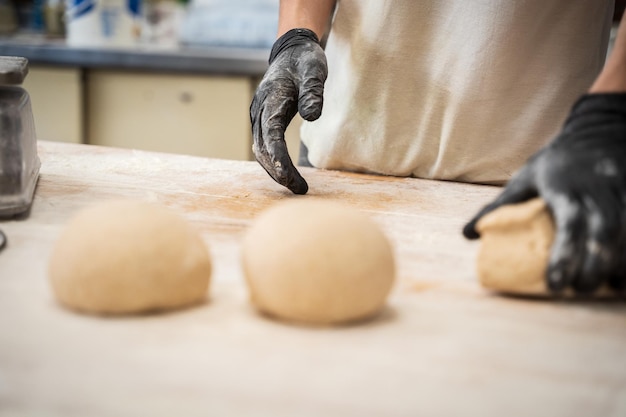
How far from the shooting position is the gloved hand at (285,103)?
1437mm

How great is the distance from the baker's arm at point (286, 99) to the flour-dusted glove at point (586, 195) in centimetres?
50

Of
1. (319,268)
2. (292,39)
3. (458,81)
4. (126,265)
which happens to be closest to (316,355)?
(319,268)

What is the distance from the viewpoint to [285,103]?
4.84 feet

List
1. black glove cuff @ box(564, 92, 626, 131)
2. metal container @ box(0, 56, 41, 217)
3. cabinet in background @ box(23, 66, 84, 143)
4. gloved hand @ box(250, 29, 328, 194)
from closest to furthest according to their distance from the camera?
black glove cuff @ box(564, 92, 626, 131) → metal container @ box(0, 56, 41, 217) → gloved hand @ box(250, 29, 328, 194) → cabinet in background @ box(23, 66, 84, 143)

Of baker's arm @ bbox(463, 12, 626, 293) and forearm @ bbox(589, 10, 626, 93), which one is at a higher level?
forearm @ bbox(589, 10, 626, 93)

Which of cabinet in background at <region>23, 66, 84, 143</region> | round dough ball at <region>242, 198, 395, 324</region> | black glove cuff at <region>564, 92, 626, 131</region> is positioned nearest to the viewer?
round dough ball at <region>242, 198, 395, 324</region>

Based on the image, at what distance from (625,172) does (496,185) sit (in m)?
0.85

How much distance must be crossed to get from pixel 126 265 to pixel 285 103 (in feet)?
2.33

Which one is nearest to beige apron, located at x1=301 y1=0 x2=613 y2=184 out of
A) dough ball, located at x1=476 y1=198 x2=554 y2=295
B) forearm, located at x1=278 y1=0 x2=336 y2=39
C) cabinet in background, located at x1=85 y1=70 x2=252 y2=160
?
forearm, located at x1=278 y1=0 x2=336 y2=39

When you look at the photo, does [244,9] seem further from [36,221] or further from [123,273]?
[123,273]

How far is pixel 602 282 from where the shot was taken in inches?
35.9

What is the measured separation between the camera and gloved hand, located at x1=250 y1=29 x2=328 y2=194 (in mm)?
A: 1437

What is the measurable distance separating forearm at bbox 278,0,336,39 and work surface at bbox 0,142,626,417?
31.4 inches

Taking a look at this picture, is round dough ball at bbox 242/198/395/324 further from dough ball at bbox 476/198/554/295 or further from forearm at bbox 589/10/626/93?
forearm at bbox 589/10/626/93
